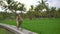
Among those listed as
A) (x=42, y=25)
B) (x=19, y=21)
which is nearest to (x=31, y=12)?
(x=42, y=25)

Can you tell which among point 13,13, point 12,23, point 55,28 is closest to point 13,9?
point 13,13

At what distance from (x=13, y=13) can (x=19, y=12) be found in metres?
0.11

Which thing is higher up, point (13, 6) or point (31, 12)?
point (13, 6)

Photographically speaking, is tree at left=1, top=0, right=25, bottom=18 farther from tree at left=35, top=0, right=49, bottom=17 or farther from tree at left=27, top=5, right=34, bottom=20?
tree at left=35, top=0, right=49, bottom=17

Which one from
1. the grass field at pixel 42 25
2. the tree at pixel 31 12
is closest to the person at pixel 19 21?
the grass field at pixel 42 25

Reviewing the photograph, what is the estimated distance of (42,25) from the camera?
217 inches

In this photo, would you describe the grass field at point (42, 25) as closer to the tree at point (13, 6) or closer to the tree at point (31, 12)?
the tree at point (31, 12)

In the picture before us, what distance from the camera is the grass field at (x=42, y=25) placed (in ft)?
17.1

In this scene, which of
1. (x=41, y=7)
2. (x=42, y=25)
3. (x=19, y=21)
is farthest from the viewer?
(x=19, y=21)

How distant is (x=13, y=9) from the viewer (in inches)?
213

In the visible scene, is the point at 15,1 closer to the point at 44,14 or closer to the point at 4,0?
the point at 4,0

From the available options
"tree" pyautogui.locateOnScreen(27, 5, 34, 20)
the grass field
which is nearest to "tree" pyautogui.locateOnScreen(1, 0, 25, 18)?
"tree" pyautogui.locateOnScreen(27, 5, 34, 20)

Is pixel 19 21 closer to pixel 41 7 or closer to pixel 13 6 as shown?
pixel 13 6

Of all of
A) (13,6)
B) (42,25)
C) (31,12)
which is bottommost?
(42,25)
